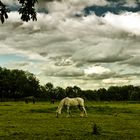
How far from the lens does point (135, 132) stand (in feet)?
78.9

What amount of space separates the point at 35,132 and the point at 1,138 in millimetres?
3400

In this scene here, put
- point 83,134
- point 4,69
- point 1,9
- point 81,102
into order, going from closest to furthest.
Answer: point 1,9, point 83,134, point 81,102, point 4,69

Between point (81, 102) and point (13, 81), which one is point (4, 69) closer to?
point (13, 81)

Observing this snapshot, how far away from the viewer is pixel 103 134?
2248 cm

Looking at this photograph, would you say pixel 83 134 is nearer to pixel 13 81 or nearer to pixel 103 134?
pixel 103 134

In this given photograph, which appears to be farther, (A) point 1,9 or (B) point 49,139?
(B) point 49,139

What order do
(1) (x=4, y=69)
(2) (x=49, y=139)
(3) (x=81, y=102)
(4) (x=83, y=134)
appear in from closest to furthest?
(2) (x=49, y=139), (4) (x=83, y=134), (3) (x=81, y=102), (1) (x=4, y=69)

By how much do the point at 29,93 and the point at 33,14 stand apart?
6487 inches

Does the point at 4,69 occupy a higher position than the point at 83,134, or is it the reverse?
the point at 4,69

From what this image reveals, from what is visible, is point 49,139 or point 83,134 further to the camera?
point 83,134

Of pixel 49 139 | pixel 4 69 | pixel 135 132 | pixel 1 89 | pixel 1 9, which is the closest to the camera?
pixel 1 9

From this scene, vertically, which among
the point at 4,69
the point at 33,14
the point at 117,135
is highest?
the point at 4,69

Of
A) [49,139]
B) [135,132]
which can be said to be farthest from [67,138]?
[135,132]

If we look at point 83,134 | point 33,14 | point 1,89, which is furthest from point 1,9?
point 1,89
